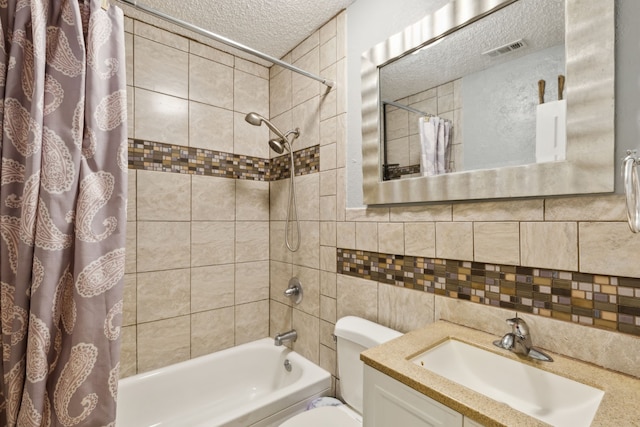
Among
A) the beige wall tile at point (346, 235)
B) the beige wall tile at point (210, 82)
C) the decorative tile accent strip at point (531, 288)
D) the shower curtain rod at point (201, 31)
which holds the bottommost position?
the decorative tile accent strip at point (531, 288)

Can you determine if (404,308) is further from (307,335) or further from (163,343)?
(163,343)

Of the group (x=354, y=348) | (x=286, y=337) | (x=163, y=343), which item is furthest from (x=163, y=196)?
(x=354, y=348)

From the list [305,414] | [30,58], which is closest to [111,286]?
[30,58]

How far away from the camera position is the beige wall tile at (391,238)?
1.34 m

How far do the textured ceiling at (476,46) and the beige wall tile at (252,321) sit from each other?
63.9 inches

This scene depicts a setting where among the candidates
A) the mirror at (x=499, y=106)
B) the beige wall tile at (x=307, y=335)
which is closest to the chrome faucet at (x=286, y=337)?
the beige wall tile at (x=307, y=335)

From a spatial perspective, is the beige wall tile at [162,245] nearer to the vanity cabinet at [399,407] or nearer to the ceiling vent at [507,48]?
the vanity cabinet at [399,407]

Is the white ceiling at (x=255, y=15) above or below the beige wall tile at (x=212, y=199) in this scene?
above

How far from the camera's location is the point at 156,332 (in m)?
1.78

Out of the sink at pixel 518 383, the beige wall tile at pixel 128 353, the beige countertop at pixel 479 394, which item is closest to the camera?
the beige countertop at pixel 479 394

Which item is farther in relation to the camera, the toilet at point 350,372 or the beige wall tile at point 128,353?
the beige wall tile at point 128,353

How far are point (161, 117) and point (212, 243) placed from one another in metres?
0.83

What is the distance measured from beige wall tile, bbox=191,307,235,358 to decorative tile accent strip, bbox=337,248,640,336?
1.20m

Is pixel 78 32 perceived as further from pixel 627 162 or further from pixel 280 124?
pixel 627 162
